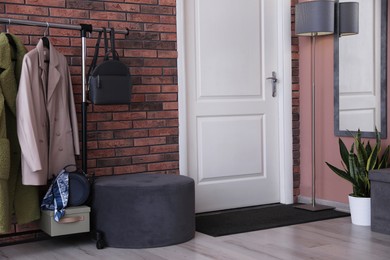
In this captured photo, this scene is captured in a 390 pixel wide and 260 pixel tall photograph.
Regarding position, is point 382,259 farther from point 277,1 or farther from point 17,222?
point 277,1

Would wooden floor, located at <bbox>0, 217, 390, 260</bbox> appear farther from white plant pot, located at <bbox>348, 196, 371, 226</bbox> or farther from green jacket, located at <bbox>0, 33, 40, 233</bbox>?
green jacket, located at <bbox>0, 33, 40, 233</bbox>

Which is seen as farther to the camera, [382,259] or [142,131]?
[142,131]

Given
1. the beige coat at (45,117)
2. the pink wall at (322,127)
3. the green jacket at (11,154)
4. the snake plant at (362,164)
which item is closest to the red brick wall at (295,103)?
the pink wall at (322,127)

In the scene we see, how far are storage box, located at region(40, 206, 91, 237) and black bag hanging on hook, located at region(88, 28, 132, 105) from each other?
2.22ft

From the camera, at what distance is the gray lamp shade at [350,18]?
454cm

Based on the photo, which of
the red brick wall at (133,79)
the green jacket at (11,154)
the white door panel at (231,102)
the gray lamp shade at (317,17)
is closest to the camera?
the green jacket at (11,154)

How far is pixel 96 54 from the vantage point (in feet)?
13.0

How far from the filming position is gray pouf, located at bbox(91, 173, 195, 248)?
3648mm

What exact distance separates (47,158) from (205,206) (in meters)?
1.44

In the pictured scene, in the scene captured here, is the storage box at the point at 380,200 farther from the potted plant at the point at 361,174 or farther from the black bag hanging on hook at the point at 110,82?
the black bag hanging on hook at the point at 110,82

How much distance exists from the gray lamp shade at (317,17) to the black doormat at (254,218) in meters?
1.33

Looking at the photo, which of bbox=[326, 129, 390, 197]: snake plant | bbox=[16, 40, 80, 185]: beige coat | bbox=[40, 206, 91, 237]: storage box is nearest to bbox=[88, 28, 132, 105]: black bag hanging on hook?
bbox=[16, 40, 80, 185]: beige coat

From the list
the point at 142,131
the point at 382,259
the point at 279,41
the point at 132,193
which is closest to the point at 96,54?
the point at 142,131

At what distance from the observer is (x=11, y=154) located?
3627 millimetres
